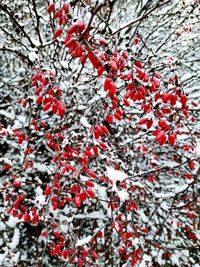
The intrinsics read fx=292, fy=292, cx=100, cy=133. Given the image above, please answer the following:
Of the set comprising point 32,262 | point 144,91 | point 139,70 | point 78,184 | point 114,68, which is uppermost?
point 139,70

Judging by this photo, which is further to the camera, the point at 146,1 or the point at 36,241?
the point at 36,241

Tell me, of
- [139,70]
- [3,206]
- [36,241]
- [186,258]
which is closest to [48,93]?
[139,70]

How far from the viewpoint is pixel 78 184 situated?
7.26 ft

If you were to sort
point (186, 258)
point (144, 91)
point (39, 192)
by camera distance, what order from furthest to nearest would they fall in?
1. point (186, 258)
2. point (39, 192)
3. point (144, 91)

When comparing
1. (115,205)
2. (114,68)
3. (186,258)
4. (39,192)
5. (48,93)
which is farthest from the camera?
(186,258)

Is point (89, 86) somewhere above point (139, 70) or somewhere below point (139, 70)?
above

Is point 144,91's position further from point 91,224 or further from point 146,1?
point 91,224

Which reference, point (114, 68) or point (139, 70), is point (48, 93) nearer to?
point (139, 70)

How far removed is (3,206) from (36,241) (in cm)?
82

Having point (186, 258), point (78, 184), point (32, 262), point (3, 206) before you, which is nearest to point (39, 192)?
point (3, 206)

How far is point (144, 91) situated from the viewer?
1853mm

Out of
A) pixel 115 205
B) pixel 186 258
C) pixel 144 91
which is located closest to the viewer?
pixel 144 91

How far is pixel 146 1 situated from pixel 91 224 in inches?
149

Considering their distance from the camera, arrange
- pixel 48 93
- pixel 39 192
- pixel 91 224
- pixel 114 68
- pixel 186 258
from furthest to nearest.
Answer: pixel 91 224 < pixel 186 258 < pixel 39 192 < pixel 48 93 < pixel 114 68
